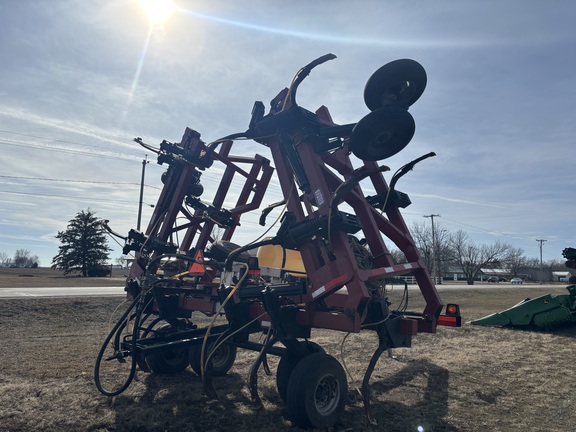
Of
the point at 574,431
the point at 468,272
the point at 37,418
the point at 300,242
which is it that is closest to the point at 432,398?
the point at 574,431

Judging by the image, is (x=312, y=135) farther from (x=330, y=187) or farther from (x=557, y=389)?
(x=557, y=389)

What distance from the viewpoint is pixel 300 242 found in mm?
4414

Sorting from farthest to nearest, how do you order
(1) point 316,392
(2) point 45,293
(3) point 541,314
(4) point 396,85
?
(2) point 45,293
(3) point 541,314
(4) point 396,85
(1) point 316,392

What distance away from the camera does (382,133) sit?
13.8 feet

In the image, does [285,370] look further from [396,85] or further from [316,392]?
[396,85]

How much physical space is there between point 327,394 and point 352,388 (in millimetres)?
1317

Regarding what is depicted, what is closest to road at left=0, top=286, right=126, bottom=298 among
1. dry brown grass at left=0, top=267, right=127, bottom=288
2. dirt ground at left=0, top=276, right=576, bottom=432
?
dry brown grass at left=0, top=267, right=127, bottom=288

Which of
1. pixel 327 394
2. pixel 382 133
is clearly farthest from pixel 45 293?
pixel 382 133

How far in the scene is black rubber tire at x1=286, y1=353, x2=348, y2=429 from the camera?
3773 millimetres

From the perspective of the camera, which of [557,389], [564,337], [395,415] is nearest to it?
[395,415]

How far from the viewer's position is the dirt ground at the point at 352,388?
406cm

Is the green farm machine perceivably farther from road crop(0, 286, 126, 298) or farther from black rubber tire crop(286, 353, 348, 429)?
road crop(0, 286, 126, 298)

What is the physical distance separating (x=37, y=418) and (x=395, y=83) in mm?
4682

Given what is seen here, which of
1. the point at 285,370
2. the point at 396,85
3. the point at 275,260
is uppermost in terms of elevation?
the point at 396,85
